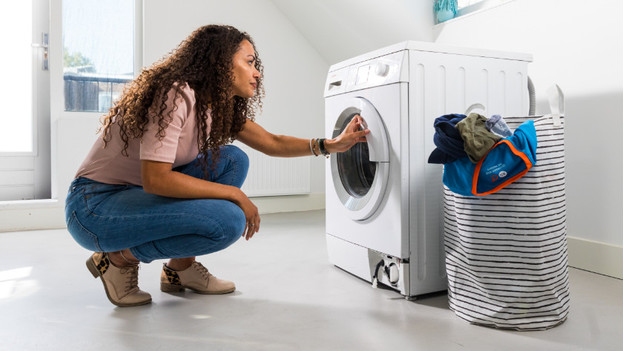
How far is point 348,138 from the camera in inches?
68.5

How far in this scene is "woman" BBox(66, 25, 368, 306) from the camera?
1308 mm

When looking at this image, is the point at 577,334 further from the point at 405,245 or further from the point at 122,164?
the point at 122,164

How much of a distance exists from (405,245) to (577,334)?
54cm

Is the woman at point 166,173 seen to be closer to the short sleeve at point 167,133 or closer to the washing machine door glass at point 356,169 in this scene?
the short sleeve at point 167,133

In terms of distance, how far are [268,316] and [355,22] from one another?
2.40 metres

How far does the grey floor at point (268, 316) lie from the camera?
126 cm

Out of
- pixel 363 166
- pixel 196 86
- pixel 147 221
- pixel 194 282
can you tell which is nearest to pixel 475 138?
pixel 363 166

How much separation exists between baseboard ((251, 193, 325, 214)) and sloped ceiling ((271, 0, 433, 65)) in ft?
3.74

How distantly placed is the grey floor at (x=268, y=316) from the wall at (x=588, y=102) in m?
0.17

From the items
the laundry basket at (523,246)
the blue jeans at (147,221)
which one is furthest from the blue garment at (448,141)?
the blue jeans at (147,221)

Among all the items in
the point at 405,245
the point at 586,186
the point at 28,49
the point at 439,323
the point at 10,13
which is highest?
the point at 10,13

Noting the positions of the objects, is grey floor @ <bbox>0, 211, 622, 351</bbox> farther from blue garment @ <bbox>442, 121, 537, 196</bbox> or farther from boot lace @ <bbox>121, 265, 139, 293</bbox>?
blue garment @ <bbox>442, 121, 537, 196</bbox>

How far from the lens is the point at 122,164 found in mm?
1449

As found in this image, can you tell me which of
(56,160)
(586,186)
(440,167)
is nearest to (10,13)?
(56,160)
